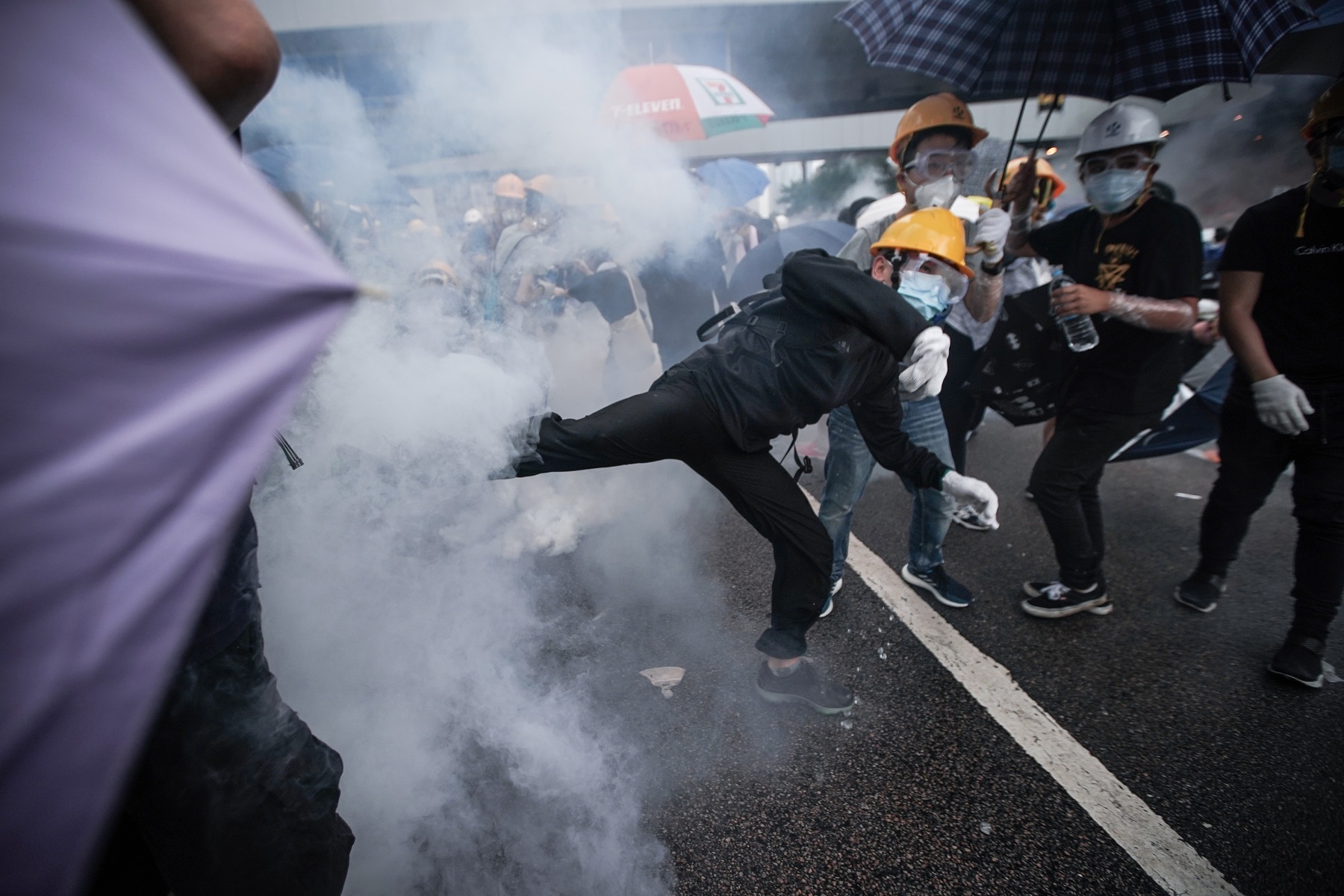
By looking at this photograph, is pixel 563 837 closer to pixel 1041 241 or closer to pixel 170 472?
pixel 170 472

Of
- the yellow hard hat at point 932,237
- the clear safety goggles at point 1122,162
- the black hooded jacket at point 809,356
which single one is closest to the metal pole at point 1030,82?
the clear safety goggles at point 1122,162

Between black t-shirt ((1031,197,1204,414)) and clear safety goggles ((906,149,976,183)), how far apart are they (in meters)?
0.65

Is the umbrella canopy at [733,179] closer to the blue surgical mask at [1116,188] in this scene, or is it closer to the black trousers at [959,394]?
the black trousers at [959,394]

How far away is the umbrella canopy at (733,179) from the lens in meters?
7.63

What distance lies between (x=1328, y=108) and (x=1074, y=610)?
2.13 m

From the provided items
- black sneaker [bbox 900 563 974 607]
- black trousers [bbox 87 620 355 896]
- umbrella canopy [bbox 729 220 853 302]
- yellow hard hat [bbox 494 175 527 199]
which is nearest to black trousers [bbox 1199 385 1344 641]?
black sneaker [bbox 900 563 974 607]

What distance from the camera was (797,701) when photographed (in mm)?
2385

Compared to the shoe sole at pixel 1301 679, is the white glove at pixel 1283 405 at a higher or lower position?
higher

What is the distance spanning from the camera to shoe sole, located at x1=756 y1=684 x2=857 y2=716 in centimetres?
230

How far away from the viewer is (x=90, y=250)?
45cm

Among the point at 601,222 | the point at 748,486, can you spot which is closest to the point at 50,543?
the point at 748,486

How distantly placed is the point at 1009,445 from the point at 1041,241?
2.50m

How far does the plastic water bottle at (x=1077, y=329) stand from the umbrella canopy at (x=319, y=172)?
4.22m

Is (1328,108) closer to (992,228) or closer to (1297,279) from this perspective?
(1297,279)
